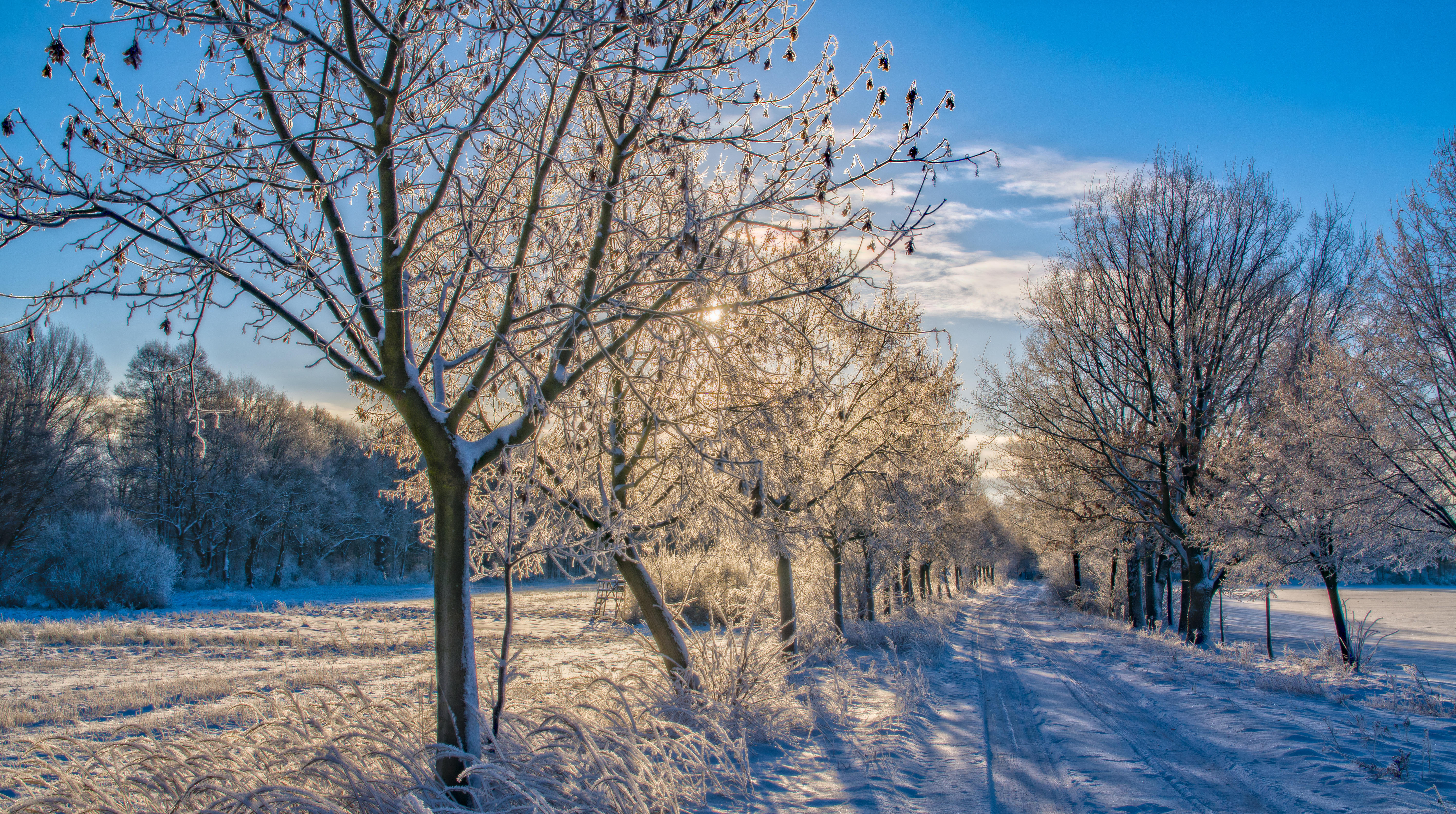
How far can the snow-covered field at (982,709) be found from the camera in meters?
5.20

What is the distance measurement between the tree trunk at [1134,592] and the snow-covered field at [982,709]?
6.64 feet

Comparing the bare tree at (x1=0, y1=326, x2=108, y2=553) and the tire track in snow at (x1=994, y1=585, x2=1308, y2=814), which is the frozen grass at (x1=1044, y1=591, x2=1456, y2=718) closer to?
the tire track in snow at (x1=994, y1=585, x2=1308, y2=814)

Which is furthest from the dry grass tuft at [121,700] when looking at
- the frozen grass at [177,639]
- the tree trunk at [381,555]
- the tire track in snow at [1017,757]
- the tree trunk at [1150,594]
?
the tree trunk at [381,555]

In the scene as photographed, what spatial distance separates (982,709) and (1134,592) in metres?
16.4

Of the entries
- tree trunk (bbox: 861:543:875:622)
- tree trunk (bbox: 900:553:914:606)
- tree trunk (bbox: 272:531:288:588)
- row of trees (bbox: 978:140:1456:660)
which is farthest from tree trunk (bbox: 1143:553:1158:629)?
tree trunk (bbox: 272:531:288:588)

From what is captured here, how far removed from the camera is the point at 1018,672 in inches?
462

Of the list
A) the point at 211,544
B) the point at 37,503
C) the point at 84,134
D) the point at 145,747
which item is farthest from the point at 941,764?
the point at 211,544

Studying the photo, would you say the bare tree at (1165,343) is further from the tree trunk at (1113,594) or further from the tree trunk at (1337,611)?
the tree trunk at (1113,594)

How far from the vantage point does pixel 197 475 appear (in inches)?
1252

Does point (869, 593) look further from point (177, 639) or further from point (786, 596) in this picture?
point (177, 639)

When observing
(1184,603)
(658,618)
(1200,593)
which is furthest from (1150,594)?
(658,618)

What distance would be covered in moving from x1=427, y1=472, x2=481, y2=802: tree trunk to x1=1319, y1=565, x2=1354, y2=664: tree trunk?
1514 centimetres

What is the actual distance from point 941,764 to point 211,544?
4333 centimetres

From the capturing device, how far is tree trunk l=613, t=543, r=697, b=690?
648 centimetres
